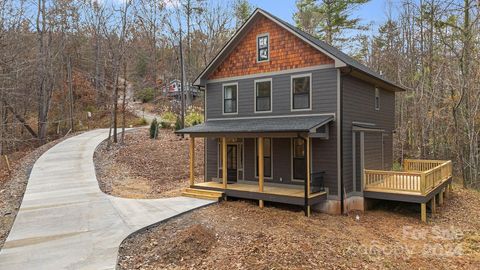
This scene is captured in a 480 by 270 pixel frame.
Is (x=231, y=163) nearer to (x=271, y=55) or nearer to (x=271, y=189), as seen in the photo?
(x=271, y=189)

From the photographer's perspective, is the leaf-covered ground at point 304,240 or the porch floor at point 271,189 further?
the porch floor at point 271,189

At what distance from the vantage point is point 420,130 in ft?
77.9

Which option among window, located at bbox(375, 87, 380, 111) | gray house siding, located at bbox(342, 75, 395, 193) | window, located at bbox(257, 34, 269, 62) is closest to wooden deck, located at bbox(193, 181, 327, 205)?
gray house siding, located at bbox(342, 75, 395, 193)

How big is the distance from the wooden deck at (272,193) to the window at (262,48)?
5202mm

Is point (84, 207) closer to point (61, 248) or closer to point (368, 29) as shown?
point (61, 248)

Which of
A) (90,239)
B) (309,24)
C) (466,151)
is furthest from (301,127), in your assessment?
(309,24)

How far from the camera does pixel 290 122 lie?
11.9 m

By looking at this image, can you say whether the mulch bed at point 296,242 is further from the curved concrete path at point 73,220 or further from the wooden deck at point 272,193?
the curved concrete path at point 73,220

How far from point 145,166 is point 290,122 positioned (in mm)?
10013

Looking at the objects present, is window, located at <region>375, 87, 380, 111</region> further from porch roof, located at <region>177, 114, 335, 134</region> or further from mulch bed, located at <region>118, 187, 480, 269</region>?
mulch bed, located at <region>118, 187, 480, 269</region>

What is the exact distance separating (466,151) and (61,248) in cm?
2301

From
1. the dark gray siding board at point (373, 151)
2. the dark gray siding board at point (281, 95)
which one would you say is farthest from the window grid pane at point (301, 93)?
the dark gray siding board at point (373, 151)

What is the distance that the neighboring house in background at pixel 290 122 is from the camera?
38.1 ft

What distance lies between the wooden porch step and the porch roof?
2313 mm
